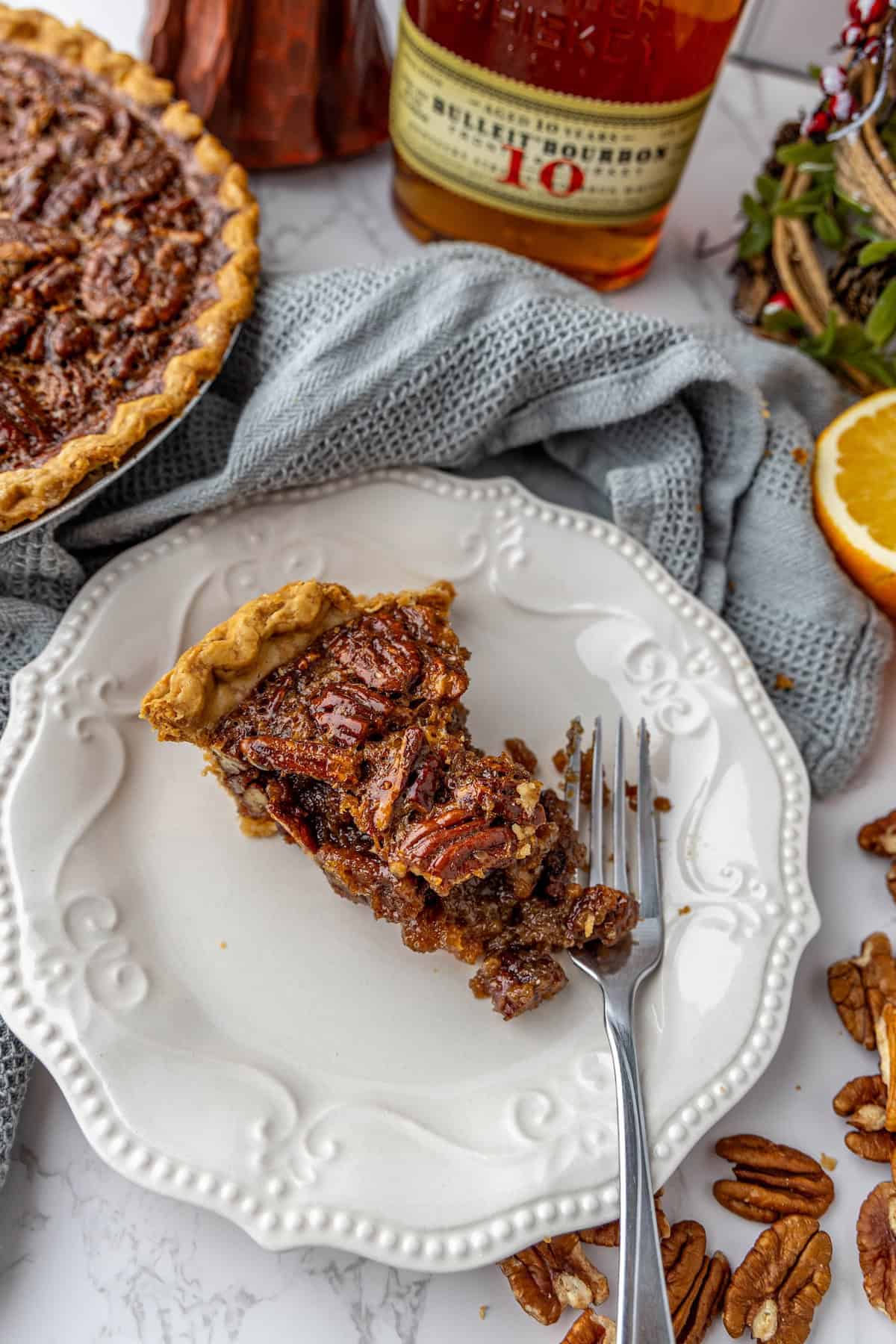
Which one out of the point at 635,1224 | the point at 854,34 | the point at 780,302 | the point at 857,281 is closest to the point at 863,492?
the point at 857,281

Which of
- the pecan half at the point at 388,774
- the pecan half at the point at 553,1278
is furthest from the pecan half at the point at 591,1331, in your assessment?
the pecan half at the point at 388,774

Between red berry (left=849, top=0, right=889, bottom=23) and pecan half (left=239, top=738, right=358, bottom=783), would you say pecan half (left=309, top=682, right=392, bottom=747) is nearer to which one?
pecan half (left=239, top=738, right=358, bottom=783)

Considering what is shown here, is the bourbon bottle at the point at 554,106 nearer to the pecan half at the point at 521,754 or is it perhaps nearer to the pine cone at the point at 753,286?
the pine cone at the point at 753,286

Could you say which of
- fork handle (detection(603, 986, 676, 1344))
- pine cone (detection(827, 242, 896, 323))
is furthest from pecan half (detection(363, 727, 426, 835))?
pine cone (detection(827, 242, 896, 323))

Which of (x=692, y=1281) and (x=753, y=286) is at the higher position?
(x=753, y=286)

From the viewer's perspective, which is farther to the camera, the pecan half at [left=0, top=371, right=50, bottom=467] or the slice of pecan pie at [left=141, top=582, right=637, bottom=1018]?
the pecan half at [left=0, top=371, right=50, bottom=467]

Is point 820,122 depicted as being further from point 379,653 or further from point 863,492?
point 379,653
